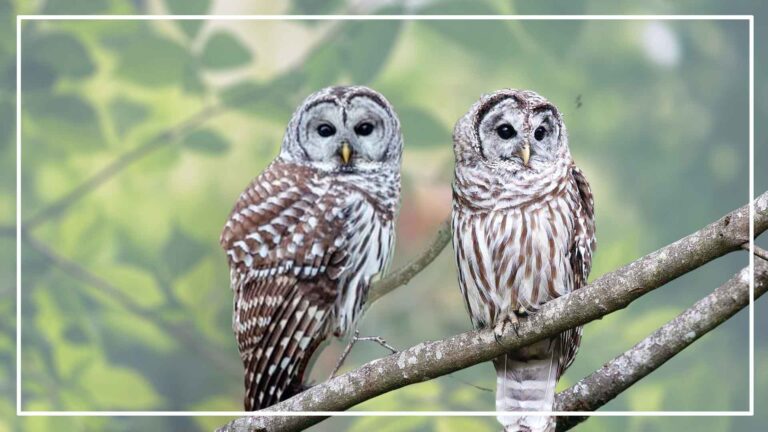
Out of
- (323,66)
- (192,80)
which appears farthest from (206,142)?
(323,66)

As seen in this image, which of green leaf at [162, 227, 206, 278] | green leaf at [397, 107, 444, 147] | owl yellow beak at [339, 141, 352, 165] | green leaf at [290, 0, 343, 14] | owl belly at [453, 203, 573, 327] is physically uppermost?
green leaf at [290, 0, 343, 14]

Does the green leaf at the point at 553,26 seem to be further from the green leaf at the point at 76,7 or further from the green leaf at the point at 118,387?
the green leaf at the point at 118,387

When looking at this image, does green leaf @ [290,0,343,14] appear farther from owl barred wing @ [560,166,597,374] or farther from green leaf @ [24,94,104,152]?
owl barred wing @ [560,166,597,374]

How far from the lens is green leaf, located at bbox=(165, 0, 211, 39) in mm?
2537

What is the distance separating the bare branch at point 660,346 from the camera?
2.09m

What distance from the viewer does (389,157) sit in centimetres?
230

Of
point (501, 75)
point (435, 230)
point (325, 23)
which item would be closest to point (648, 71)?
point (501, 75)

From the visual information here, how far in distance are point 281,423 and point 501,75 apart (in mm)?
1086

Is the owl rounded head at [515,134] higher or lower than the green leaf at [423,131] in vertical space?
lower

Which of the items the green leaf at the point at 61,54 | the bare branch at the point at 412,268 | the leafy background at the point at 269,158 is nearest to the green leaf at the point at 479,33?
the leafy background at the point at 269,158

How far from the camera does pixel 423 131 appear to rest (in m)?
2.37

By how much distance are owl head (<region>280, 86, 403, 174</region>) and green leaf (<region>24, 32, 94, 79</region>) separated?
73cm

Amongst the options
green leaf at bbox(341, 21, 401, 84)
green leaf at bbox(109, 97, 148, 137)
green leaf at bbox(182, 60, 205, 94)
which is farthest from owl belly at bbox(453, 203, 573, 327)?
green leaf at bbox(109, 97, 148, 137)

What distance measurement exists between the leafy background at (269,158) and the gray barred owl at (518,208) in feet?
0.74
